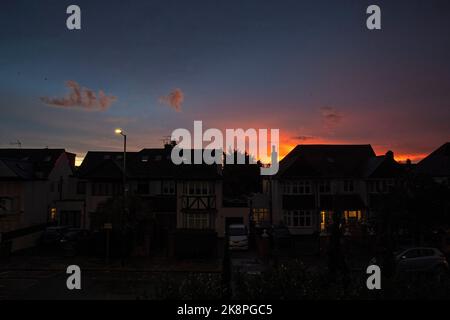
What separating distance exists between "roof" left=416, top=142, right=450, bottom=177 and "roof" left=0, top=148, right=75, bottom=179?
43.0 m

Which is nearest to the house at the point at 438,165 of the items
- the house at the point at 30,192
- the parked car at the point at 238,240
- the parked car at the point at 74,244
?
the parked car at the point at 238,240

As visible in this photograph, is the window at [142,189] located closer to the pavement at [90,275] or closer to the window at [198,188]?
the window at [198,188]

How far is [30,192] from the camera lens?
31.3 metres

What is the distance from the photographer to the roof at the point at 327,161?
31.8 metres

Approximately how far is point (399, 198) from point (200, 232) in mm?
14387

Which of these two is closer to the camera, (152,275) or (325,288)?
(325,288)

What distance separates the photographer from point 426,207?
21734 mm

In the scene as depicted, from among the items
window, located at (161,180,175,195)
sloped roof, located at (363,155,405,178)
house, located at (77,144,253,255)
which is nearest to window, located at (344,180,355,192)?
sloped roof, located at (363,155,405,178)

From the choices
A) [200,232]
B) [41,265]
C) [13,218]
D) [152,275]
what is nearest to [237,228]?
[200,232]

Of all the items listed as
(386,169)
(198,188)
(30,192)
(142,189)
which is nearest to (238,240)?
(198,188)

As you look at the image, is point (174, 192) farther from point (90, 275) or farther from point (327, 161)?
point (327, 161)

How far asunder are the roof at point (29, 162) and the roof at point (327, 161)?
25.5 metres
